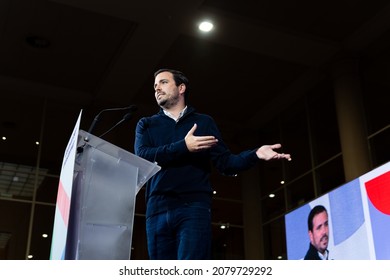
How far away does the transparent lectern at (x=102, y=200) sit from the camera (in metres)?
1.97

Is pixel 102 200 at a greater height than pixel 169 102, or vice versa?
pixel 169 102

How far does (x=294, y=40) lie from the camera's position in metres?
9.07

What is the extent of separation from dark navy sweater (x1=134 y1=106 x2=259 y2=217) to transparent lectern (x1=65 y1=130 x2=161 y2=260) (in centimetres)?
16

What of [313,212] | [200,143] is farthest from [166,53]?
[200,143]

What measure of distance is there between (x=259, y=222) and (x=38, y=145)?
5060 millimetres

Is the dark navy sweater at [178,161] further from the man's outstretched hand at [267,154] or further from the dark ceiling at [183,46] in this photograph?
the dark ceiling at [183,46]

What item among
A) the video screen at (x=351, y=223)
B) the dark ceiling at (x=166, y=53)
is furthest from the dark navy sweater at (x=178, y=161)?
the dark ceiling at (x=166, y=53)

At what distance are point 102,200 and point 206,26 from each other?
704cm

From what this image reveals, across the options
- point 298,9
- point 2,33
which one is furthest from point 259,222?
point 2,33

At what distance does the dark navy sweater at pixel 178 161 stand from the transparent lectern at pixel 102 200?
0.16 metres

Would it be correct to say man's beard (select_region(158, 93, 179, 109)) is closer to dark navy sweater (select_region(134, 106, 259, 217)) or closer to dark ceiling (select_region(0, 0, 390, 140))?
dark navy sweater (select_region(134, 106, 259, 217))

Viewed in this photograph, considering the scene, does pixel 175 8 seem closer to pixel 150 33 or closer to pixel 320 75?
pixel 150 33

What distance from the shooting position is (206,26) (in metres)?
8.73

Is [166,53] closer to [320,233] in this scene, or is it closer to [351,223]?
[320,233]
